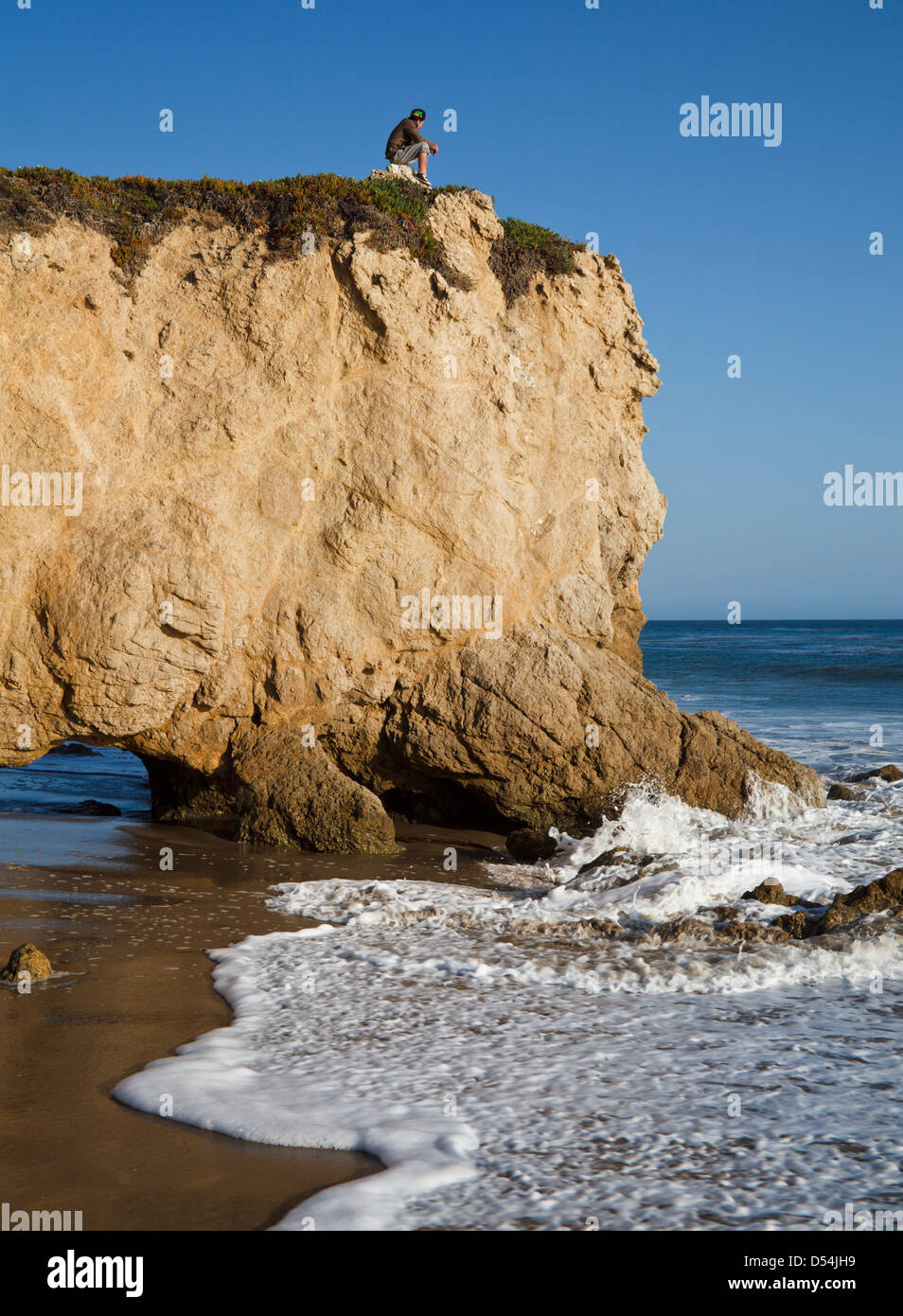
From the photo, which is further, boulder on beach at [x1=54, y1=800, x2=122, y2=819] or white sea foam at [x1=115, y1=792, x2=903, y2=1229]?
boulder on beach at [x1=54, y1=800, x2=122, y2=819]

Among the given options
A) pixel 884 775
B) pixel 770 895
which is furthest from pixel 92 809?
pixel 884 775

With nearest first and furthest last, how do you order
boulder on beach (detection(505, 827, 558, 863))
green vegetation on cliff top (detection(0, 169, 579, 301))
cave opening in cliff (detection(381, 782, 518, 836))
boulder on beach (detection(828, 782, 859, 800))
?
1. green vegetation on cliff top (detection(0, 169, 579, 301))
2. boulder on beach (detection(505, 827, 558, 863))
3. cave opening in cliff (detection(381, 782, 518, 836))
4. boulder on beach (detection(828, 782, 859, 800))

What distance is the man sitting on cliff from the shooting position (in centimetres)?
1365

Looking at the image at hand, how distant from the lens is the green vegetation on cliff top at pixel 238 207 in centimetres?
1056

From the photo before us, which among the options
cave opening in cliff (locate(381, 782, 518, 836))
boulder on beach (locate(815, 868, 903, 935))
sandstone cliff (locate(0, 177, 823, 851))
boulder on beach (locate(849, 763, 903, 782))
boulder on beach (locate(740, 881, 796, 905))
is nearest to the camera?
boulder on beach (locate(815, 868, 903, 935))

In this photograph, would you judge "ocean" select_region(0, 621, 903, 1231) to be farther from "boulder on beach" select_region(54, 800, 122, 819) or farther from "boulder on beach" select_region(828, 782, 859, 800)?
"boulder on beach" select_region(54, 800, 122, 819)

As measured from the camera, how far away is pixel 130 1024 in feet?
20.1

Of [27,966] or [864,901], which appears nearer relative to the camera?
[27,966]

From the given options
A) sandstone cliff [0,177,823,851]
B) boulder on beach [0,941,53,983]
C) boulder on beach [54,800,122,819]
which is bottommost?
boulder on beach [54,800,122,819]

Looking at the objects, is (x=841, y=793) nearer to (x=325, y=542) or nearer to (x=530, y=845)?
(x=530, y=845)

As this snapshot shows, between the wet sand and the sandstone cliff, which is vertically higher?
the sandstone cliff

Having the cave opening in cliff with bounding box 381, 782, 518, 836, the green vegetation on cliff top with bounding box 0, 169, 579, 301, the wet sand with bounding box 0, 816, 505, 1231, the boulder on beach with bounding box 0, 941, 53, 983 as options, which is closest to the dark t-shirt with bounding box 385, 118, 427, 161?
the green vegetation on cliff top with bounding box 0, 169, 579, 301

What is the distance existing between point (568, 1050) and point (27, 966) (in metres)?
3.51
